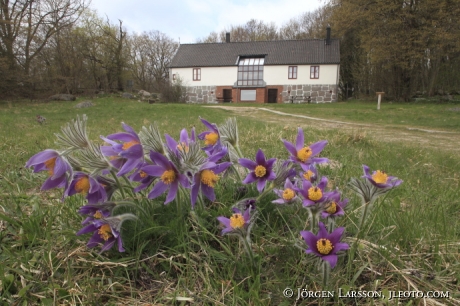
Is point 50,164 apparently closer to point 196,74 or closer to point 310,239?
point 310,239

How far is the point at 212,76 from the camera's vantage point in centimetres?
3522

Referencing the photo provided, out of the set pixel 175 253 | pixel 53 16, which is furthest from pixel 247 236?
pixel 53 16

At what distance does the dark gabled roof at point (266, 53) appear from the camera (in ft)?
108

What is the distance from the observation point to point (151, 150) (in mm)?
1090

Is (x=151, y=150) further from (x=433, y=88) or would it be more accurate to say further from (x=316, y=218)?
(x=433, y=88)

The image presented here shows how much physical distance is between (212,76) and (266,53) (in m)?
6.86

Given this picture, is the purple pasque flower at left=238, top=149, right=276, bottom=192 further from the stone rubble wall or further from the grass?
the stone rubble wall

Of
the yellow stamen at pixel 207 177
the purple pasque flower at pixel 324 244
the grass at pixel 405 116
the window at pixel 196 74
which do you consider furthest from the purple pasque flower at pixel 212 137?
the window at pixel 196 74

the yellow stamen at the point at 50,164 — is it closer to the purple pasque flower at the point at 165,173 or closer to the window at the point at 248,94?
the purple pasque flower at the point at 165,173

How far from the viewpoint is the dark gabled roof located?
33.0 meters

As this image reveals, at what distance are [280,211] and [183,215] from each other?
0.48 metres

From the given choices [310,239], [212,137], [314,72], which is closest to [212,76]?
[314,72]

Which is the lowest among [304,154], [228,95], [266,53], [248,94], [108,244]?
[108,244]

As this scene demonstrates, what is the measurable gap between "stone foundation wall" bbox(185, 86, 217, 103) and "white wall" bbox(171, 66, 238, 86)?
472 millimetres
